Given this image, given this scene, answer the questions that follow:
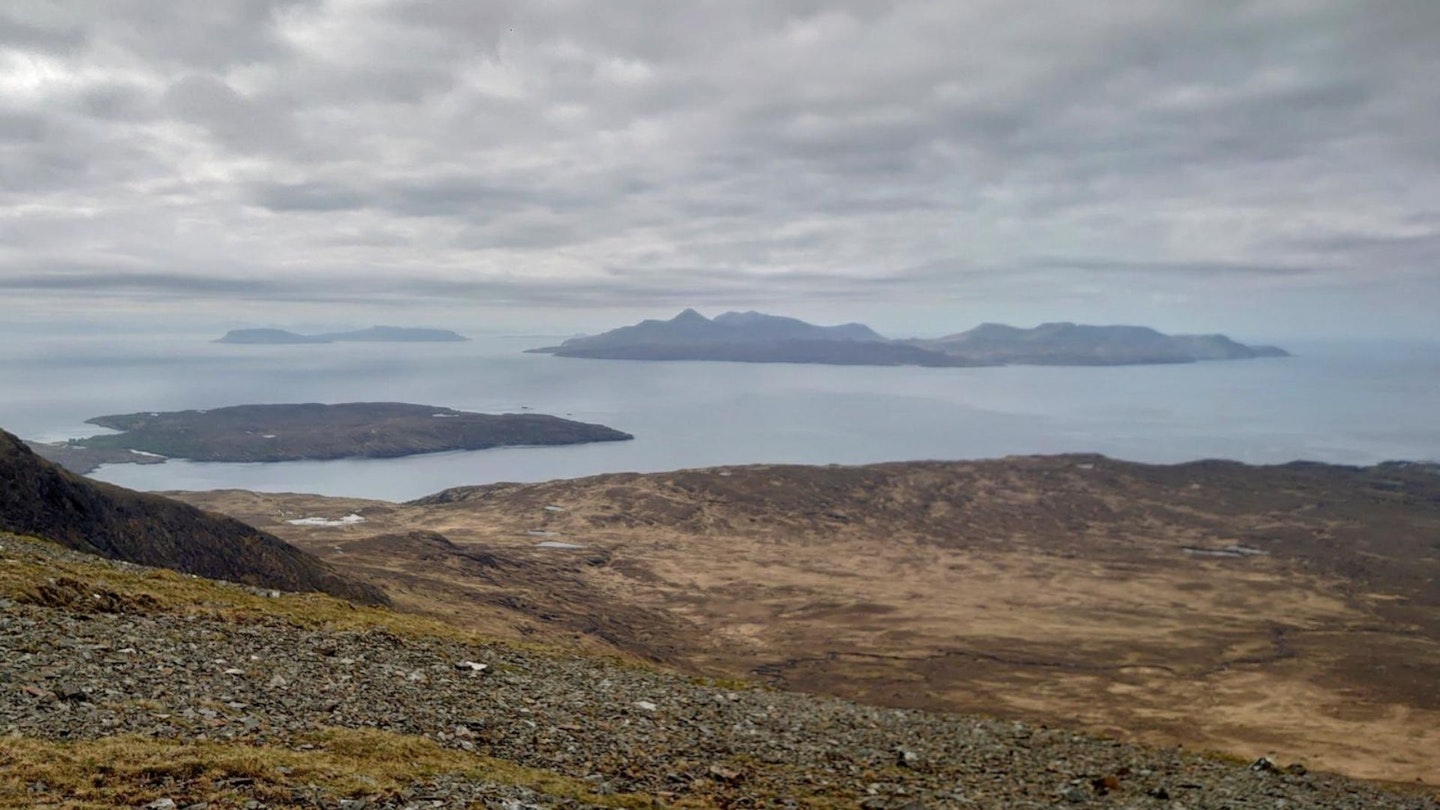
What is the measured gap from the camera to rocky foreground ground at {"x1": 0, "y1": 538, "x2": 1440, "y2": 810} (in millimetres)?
13883

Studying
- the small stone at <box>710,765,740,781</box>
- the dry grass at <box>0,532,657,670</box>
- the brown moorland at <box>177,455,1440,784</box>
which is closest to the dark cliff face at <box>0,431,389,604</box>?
the dry grass at <box>0,532,657,670</box>

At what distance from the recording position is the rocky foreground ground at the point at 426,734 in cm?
1388

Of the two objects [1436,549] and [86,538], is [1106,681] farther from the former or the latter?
[1436,549]

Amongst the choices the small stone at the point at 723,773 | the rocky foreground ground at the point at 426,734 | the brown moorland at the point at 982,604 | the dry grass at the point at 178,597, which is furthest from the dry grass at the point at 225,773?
the brown moorland at the point at 982,604

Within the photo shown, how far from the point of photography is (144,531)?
52.0 metres

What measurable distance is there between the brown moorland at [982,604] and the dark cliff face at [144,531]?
11202 millimetres

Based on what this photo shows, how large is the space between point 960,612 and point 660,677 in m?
102

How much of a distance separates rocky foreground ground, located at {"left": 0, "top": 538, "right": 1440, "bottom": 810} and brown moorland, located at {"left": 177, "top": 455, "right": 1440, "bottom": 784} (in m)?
38.4

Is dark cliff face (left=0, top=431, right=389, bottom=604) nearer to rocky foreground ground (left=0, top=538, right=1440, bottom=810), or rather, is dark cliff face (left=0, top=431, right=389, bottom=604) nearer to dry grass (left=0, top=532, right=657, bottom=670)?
dry grass (left=0, top=532, right=657, bottom=670)

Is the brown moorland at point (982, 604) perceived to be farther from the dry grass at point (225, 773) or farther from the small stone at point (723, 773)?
the dry grass at point (225, 773)

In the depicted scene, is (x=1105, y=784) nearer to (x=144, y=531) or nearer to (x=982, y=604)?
(x=144, y=531)

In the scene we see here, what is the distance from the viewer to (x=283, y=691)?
1947 centimetres

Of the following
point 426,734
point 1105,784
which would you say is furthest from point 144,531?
point 1105,784

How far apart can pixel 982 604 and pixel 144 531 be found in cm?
→ 11269
